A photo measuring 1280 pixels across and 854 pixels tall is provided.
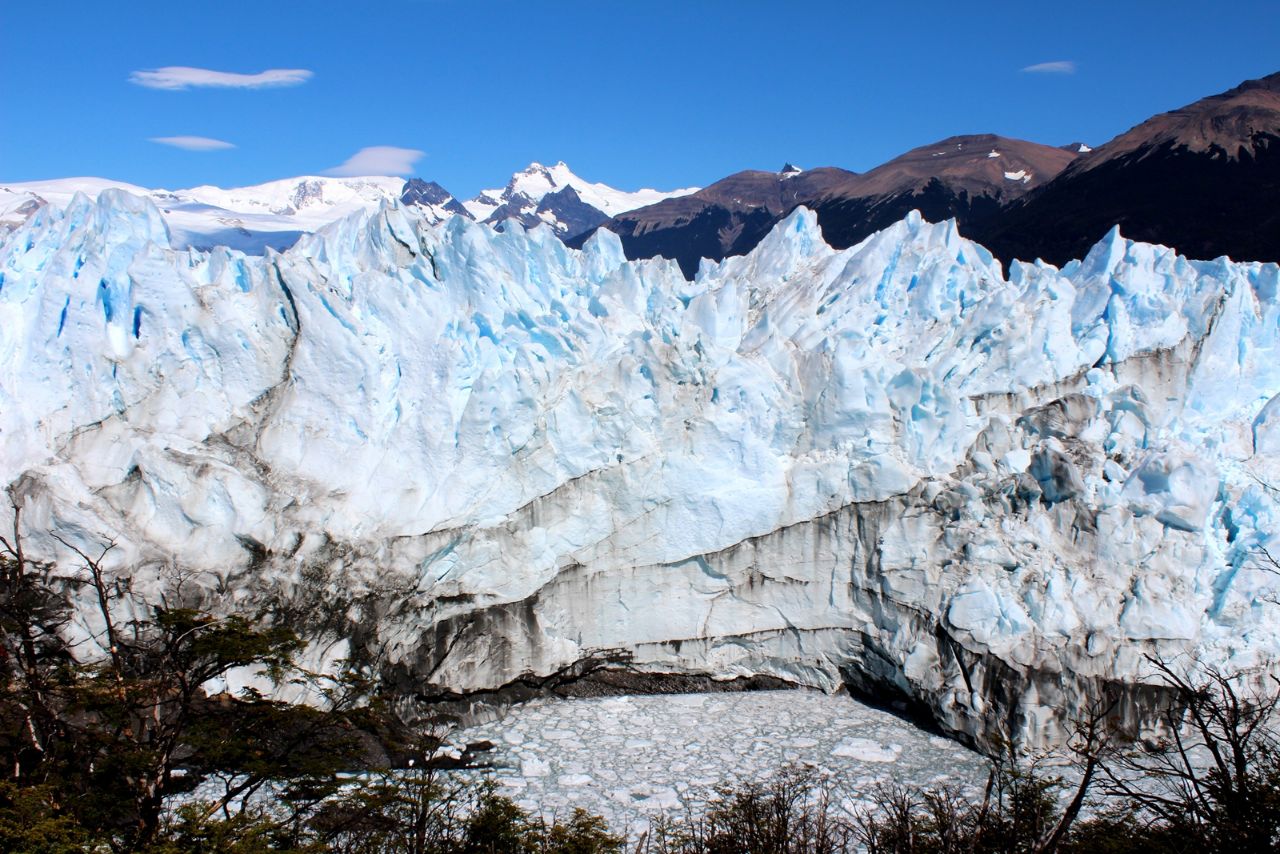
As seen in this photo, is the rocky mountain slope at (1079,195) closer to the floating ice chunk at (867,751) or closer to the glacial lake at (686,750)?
the glacial lake at (686,750)

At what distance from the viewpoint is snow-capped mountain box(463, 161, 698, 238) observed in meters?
105

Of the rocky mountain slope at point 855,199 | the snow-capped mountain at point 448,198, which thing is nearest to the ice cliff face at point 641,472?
the rocky mountain slope at point 855,199

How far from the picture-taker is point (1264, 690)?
14.2 meters

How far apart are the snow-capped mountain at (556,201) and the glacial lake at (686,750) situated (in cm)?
8459

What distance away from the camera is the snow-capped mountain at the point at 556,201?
10500 cm

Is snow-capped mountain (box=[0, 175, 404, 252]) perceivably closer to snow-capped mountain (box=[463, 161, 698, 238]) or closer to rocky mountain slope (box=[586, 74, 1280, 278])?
snow-capped mountain (box=[463, 161, 698, 238])

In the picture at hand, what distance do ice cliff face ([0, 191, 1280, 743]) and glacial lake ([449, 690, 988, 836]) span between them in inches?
29.6

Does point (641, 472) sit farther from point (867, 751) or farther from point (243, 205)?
point (243, 205)

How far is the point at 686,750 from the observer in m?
13.7

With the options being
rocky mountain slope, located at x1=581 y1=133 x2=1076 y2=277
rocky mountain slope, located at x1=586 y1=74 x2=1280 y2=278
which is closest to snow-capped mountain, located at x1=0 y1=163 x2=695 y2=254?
rocky mountain slope, located at x1=581 y1=133 x2=1076 y2=277

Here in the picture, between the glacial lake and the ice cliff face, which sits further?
the ice cliff face

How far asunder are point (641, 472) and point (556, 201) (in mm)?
97643

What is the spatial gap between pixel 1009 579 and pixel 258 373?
1291 cm

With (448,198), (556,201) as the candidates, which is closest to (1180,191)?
(556,201)
